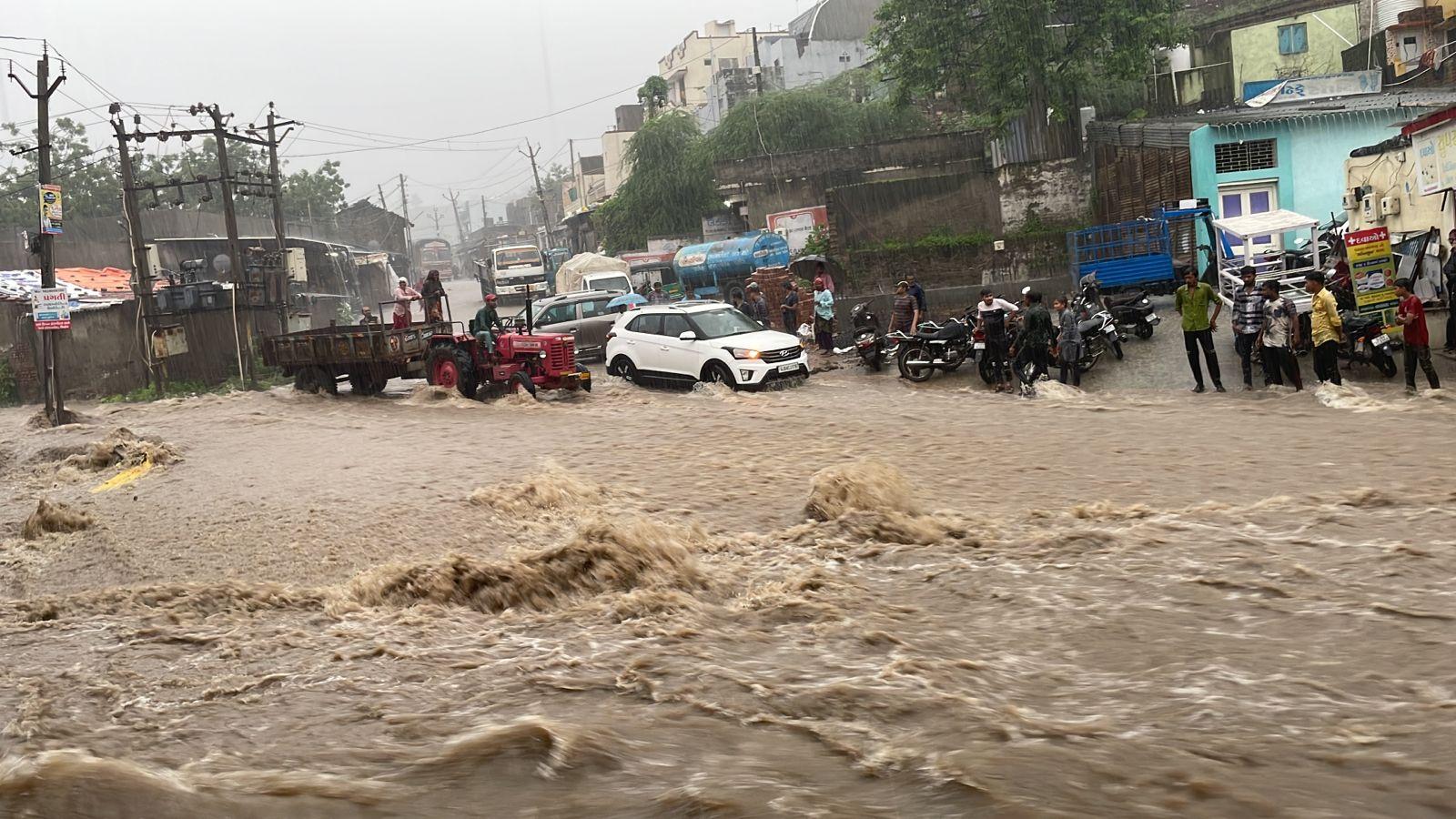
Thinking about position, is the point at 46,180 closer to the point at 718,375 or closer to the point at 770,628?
the point at 718,375

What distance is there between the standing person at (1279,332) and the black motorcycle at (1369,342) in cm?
103

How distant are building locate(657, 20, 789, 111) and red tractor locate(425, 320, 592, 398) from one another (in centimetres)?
5196

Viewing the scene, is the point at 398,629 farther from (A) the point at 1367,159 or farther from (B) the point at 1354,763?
(A) the point at 1367,159

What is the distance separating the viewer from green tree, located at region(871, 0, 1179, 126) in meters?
31.4

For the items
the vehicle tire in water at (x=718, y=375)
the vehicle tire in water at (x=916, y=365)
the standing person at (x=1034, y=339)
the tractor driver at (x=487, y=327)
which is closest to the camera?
the standing person at (x=1034, y=339)

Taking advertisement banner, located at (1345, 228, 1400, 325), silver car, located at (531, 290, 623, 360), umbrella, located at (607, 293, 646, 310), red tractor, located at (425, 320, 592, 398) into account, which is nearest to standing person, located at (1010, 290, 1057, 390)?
advertisement banner, located at (1345, 228, 1400, 325)

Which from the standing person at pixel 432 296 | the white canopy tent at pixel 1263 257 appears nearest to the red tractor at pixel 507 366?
the standing person at pixel 432 296

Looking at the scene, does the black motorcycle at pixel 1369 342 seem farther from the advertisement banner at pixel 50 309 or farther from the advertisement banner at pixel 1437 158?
the advertisement banner at pixel 50 309

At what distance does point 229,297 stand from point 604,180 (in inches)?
1764

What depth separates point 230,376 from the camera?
106 ft

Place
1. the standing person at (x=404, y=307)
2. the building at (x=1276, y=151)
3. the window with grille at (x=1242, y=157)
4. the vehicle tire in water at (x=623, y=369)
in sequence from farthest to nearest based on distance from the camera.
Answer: the window with grille at (x=1242, y=157) < the building at (x=1276, y=151) < the standing person at (x=404, y=307) < the vehicle tire in water at (x=623, y=369)

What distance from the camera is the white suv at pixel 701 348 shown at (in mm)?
18281

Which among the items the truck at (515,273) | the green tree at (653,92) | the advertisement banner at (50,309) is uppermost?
the green tree at (653,92)

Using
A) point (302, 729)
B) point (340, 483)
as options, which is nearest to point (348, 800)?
point (302, 729)
